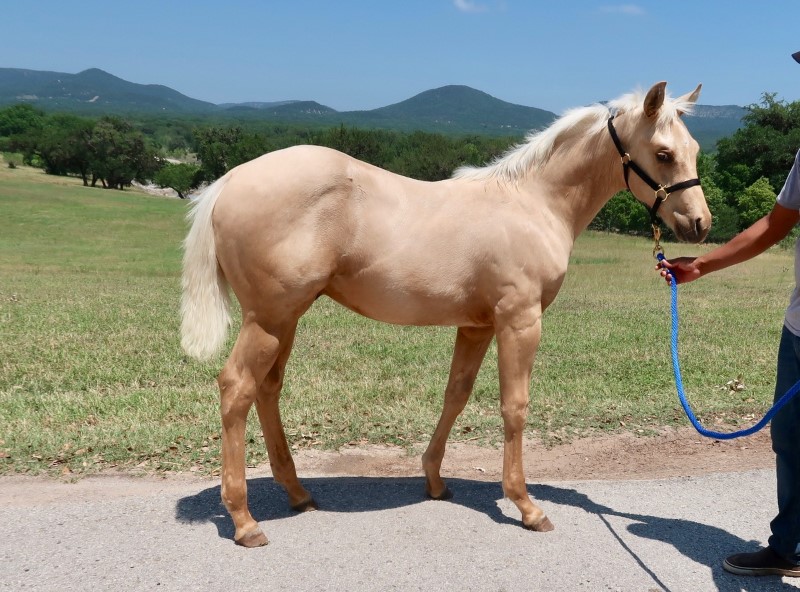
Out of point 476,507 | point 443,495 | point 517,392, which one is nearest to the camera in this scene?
point 517,392

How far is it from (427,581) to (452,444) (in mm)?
2147

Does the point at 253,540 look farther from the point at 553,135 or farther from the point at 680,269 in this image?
the point at 553,135

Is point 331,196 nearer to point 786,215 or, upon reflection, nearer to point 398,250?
point 398,250

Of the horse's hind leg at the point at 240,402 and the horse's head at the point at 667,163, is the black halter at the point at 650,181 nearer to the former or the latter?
the horse's head at the point at 667,163

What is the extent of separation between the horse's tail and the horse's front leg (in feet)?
5.35

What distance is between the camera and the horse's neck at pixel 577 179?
13.2 feet

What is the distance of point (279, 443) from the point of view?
415cm

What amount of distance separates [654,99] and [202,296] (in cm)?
274

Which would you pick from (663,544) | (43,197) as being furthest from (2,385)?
(43,197)

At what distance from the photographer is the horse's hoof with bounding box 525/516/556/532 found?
392 centimetres

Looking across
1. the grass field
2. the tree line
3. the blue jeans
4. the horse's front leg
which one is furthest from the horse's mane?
the tree line

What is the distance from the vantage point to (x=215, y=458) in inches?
193

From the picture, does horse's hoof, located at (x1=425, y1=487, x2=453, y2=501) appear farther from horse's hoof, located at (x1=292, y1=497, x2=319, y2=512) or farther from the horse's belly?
the horse's belly

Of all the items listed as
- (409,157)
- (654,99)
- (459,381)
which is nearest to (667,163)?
(654,99)
